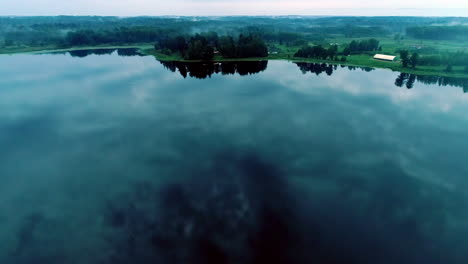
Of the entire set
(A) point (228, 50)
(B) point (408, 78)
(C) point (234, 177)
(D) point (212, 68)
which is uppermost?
(A) point (228, 50)

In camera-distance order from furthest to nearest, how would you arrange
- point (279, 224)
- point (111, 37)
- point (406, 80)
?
point (111, 37), point (406, 80), point (279, 224)

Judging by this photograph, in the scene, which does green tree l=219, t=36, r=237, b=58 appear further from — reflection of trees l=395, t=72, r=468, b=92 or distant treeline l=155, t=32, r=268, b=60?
reflection of trees l=395, t=72, r=468, b=92

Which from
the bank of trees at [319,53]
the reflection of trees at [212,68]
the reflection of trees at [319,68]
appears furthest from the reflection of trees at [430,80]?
the reflection of trees at [212,68]

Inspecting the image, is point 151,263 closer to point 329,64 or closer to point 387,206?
point 387,206

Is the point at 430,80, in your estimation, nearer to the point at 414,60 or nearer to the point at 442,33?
the point at 414,60

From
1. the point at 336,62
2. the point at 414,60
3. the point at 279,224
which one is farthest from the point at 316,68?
the point at 279,224

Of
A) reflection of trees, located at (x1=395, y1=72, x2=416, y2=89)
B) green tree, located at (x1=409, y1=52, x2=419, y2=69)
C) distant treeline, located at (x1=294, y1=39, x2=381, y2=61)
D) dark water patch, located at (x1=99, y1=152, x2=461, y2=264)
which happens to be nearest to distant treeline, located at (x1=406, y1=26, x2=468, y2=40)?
distant treeline, located at (x1=294, y1=39, x2=381, y2=61)

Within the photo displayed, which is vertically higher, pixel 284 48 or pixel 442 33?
pixel 442 33
